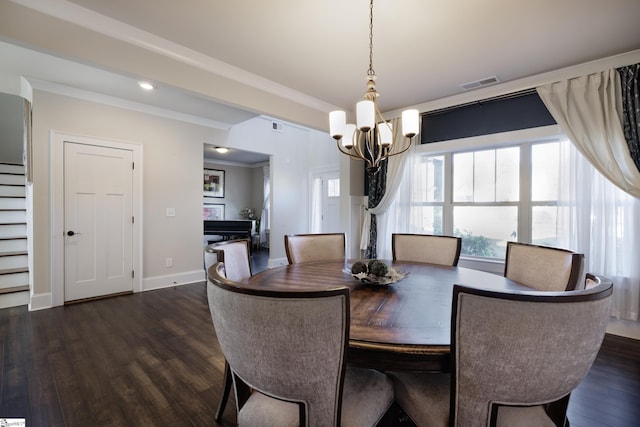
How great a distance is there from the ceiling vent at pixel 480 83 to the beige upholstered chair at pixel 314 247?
7.48 ft

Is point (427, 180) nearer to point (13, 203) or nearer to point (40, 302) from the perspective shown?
point (40, 302)

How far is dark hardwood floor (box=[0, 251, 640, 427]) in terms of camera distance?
1669 mm

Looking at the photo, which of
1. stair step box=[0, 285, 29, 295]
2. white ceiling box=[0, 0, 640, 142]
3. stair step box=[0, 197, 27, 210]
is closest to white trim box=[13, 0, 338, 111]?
white ceiling box=[0, 0, 640, 142]

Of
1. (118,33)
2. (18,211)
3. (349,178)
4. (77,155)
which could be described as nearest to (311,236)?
(349,178)

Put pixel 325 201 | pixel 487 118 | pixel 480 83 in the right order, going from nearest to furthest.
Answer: pixel 480 83, pixel 487 118, pixel 325 201

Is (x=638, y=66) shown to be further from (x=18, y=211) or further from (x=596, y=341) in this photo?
(x=18, y=211)

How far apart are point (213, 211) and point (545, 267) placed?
7.67 meters

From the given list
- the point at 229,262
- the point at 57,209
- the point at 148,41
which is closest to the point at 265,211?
the point at 57,209

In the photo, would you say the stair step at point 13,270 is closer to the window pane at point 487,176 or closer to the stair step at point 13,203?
the stair step at point 13,203

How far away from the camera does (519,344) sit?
789mm

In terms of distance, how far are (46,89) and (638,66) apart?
19.8 feet

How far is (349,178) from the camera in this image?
440cm

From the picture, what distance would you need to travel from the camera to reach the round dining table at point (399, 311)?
37.9 inches

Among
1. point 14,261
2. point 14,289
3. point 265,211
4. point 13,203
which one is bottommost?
point 14,289
